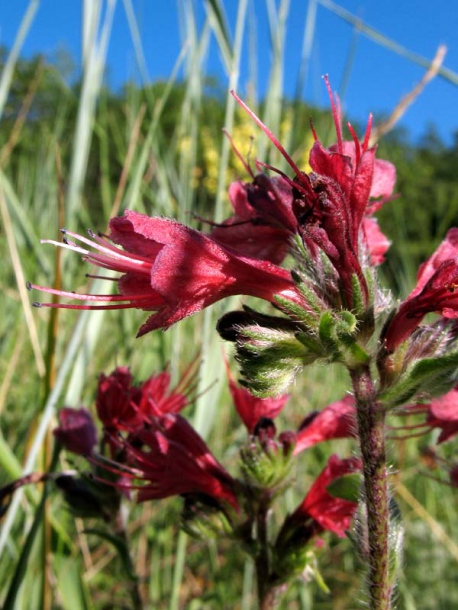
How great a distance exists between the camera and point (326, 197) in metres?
0.91

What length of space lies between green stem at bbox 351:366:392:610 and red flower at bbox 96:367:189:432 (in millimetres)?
543

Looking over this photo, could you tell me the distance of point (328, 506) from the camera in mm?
1265

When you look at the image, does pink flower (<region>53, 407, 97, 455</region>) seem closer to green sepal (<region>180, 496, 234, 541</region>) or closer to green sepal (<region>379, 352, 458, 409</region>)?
green sepal (<region>180, 496, 234, 541</region>)

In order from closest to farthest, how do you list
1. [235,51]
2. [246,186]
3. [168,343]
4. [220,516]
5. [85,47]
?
[246,186]
[220,516]
[85,47]
[235,51]
[168,343]

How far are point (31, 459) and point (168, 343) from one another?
0.90 meters

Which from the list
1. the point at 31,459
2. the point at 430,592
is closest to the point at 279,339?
the point at 31,459

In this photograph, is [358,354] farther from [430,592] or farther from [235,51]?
[430,592]

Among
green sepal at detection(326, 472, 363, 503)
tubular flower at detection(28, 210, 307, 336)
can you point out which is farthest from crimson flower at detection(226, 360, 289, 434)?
tubular flower at detection(28, 210, 307, 336)

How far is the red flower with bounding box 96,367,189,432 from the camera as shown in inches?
52.4

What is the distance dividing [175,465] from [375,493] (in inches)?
18.4

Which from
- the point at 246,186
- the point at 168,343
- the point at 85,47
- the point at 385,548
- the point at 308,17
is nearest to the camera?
the point at 385,548

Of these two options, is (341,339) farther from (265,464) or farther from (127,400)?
(127,400)

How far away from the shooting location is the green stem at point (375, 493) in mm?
871

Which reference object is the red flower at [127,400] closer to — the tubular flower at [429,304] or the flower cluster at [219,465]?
the flower cluster at [219,465]
